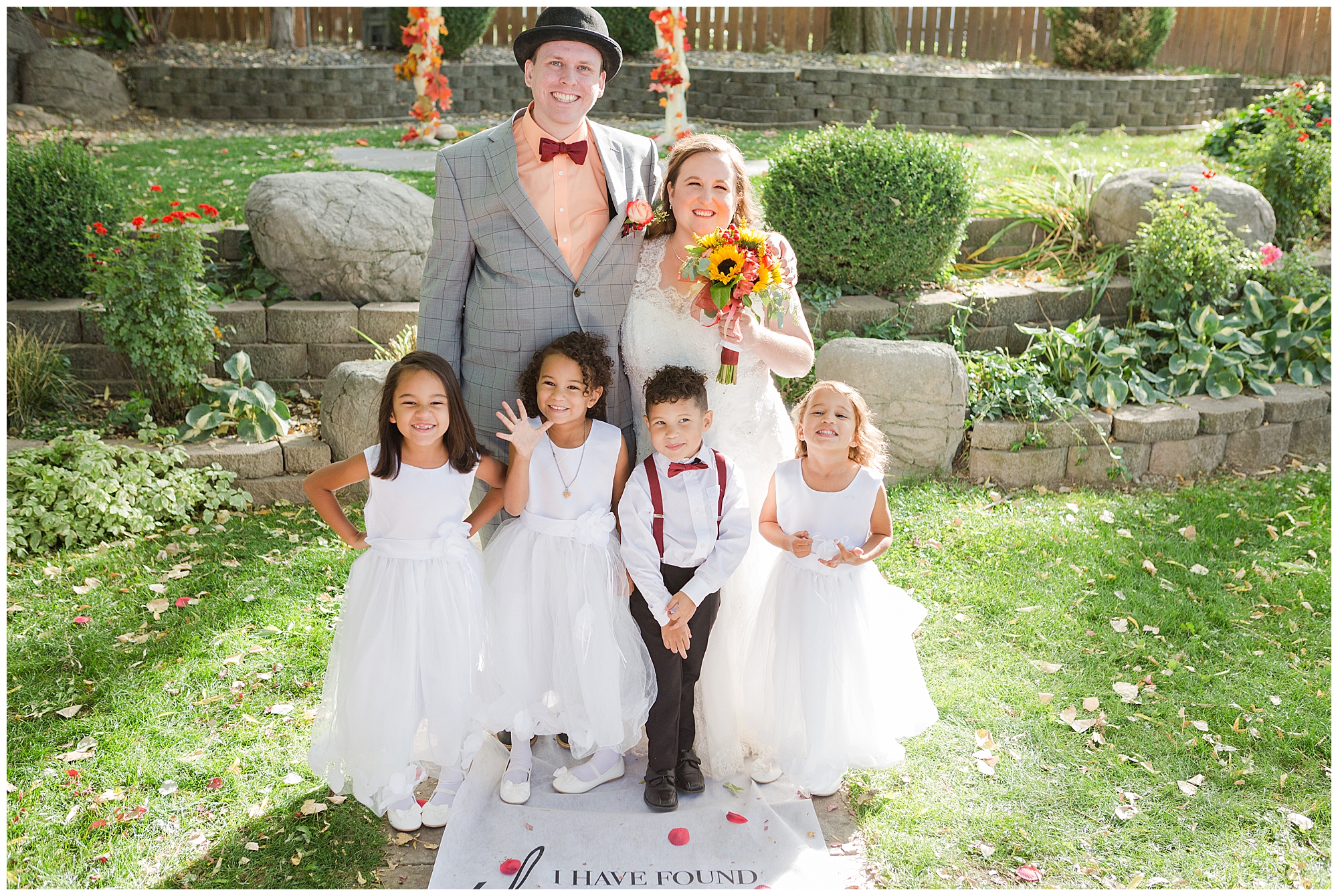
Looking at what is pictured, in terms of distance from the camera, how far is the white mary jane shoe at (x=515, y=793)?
9.64 feet

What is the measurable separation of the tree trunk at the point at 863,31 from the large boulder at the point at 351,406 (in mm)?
10680

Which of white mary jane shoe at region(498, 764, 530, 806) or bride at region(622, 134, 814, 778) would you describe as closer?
bride at region(622, 134, 814, 778)

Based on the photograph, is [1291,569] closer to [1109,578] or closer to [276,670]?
[1109,578]

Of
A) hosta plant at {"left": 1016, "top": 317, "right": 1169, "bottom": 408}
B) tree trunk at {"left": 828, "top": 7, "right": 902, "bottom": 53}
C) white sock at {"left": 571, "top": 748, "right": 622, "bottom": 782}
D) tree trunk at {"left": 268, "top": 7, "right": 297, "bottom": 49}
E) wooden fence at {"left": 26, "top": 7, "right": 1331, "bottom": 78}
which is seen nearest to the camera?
white sock at {"left": 571, "top": 748, "right": 622, "bottom": 782}

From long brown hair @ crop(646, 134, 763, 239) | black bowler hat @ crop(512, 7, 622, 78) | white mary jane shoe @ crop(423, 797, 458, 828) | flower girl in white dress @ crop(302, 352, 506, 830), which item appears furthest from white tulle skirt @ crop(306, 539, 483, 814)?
black bowler hat @ crop(512, 7, 622, 78)

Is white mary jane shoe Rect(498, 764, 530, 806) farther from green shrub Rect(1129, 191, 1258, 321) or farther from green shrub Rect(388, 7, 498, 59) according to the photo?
green shrub Rect(388, 7, 498, 59)

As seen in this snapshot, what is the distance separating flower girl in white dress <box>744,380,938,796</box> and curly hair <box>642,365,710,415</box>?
0.35m

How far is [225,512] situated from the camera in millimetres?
4801

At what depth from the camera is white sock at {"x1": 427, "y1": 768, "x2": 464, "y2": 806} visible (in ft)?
9.51

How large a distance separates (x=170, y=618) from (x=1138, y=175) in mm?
6550

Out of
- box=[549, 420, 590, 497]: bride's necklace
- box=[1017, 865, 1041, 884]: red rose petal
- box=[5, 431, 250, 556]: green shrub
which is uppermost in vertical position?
box=[549, 420, 590, 497]: bride's necklace

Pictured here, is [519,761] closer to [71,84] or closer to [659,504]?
[659,504]

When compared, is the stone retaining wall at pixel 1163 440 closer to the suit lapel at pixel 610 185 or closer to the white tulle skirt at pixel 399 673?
the suit lapel at pixel 610 185

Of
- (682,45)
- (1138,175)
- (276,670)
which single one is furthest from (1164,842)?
(682,45)
